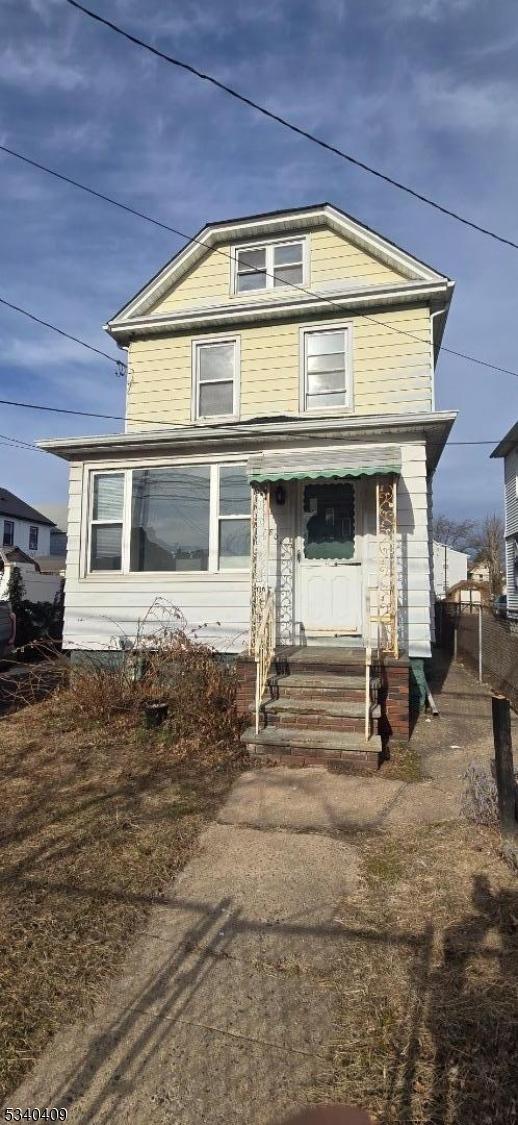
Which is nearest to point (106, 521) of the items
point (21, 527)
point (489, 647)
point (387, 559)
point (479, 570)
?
point (387, 559)

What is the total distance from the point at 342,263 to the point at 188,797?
355 inches

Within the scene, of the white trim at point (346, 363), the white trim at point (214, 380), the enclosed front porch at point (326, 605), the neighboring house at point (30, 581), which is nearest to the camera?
the enclosed front porch at point (326, 605)

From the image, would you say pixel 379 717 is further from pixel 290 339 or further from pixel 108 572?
pixel 290 339

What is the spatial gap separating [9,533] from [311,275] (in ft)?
111

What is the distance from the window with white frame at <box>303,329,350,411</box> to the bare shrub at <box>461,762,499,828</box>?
264 inches

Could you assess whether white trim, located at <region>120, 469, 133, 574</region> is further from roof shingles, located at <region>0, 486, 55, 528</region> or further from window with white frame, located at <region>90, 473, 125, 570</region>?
roof shingles, located at <region>0, 486, 55, 528</region>

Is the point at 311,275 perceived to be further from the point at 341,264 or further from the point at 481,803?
the point at 481,803

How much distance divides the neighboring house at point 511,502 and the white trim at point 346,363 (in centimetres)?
1578

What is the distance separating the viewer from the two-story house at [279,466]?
284 inches

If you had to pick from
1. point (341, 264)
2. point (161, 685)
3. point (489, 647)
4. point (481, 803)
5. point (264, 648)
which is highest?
point (341, 264)

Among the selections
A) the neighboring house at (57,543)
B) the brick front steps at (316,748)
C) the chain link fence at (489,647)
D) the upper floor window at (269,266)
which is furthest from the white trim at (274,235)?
the neighboring house at (57,543)

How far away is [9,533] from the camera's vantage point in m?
38.5

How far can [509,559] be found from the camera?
25.6 m

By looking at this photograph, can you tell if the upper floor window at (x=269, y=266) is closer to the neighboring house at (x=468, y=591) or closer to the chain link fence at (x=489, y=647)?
the chain link fence at (x=489, y=647)
